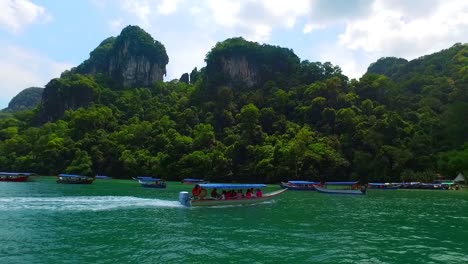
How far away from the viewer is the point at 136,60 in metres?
174

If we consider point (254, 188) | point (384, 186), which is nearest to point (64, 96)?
point (254, 188)

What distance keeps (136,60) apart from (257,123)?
84.3 meters

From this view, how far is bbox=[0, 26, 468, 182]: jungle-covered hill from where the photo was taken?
284 feet

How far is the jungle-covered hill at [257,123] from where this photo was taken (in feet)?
284

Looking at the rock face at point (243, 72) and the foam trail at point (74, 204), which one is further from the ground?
→ the rock face at point (243, 72)

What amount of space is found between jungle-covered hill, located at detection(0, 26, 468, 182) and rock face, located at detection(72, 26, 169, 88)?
0.95m

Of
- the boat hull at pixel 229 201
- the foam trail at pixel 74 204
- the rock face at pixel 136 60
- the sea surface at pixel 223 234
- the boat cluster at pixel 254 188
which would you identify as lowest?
the sea surface at pixel 223 234

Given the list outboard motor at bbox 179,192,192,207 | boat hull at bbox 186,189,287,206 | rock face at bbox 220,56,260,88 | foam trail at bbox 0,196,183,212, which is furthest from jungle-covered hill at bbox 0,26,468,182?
outboard motor at bbox 179,192,192,207

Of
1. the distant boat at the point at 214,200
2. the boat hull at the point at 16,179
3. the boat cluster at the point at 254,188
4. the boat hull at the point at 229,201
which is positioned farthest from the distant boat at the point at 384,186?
the boat hull at the point at 16,179

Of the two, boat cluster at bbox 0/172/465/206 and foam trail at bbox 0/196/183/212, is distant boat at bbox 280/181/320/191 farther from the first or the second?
foam trail at bbox 0/196/183/212

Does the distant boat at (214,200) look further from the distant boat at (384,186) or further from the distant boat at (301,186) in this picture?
the distant boat at (384,186)

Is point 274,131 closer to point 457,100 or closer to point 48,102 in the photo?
point 457,100

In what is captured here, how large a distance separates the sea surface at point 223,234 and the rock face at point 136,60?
142m

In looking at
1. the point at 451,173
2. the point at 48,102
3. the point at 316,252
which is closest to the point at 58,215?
the point at 316,252
